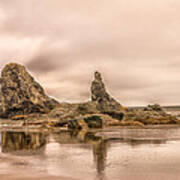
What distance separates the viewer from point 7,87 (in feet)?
267

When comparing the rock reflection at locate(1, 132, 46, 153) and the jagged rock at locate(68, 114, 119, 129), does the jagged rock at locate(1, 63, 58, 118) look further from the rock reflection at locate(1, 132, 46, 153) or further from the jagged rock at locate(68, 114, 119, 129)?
the rock reflection at locate(1, 132, 46, 153)

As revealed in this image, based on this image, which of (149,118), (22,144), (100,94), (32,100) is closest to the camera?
(22,144)

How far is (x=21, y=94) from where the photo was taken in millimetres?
79000

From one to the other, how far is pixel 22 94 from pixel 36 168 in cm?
7054

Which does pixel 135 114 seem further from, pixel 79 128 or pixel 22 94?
pixel 22 94

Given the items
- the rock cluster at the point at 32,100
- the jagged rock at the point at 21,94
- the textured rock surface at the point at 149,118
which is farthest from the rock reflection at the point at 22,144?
the jagged rock at the point at 21,94

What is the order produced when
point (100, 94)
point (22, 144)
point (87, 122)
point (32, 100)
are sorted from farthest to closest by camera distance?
1. point (32, 100)
2. point (100, 94)
3. point (87, 122)
4. point (22, 144)

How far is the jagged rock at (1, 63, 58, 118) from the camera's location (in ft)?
253

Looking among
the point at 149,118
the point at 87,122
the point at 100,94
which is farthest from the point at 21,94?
the point at 149,118

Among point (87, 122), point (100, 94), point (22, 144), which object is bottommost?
point (22, 144)

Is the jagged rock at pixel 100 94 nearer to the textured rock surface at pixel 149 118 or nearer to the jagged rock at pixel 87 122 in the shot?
the textured rock surface at pixel 149 118

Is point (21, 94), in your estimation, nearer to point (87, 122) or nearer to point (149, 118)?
point (87, 122)

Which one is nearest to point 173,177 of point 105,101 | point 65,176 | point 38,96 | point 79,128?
point 65,176

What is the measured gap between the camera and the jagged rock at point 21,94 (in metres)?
77.1
